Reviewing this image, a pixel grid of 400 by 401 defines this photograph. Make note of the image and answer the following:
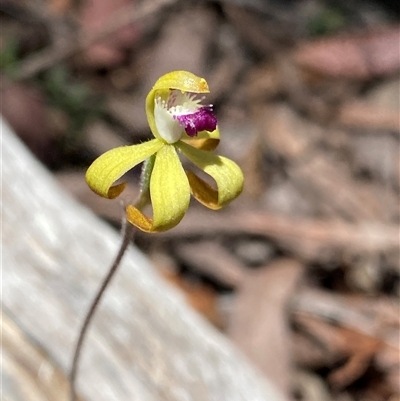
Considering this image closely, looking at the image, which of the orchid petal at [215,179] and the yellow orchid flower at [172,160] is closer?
the yellow orchid flower at [172,160]

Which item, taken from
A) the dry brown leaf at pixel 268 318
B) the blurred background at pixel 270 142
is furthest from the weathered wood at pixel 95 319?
the dry brown leaf at pixel 268 318

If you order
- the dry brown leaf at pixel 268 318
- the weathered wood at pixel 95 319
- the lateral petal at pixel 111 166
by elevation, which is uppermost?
the lateral petal at pixel 111 166

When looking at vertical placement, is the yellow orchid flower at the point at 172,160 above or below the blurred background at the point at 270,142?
above

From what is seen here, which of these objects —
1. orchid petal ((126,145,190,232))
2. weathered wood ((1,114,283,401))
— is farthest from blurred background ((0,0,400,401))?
orchid petal ((126,145,190,232))

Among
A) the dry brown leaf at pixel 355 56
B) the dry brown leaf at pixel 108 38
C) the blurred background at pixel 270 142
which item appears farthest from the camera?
the dry brown leaf at pixel 355 56

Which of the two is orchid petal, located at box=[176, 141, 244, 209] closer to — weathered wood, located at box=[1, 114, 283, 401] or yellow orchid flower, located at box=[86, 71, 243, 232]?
yellow orchid flower, located at box=[86, 71, 243, 232]

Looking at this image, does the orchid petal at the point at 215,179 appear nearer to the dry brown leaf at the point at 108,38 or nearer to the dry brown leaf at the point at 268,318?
the dry brown leaf at the point at 268,318

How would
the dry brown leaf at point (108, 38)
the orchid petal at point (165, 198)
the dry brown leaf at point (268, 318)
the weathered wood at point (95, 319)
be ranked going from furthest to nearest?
the dry brown leaf at point (108, 38) < the dry brown leaf at point (268, 318) < the weathered wood at point (95, 319) < the orchid petal at point (165, 198)
